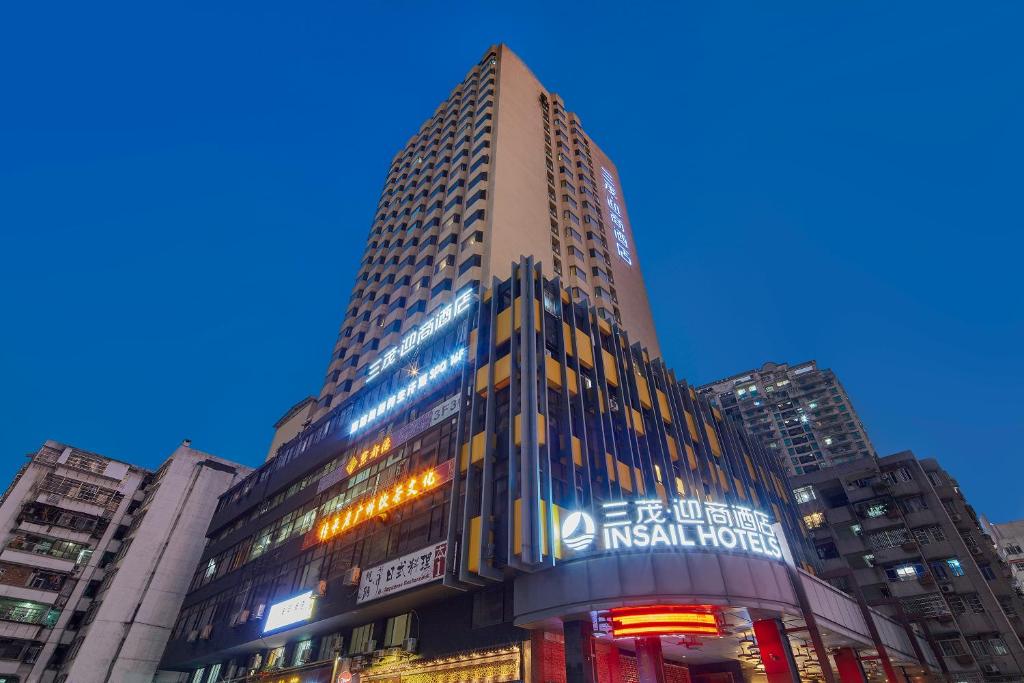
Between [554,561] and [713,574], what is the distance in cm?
573

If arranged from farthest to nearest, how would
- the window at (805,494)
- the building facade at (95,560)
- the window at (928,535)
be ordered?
the window at (805,494)
the window at (928,535)
the building facade at (95,560)

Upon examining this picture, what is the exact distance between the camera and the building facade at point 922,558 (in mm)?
43219

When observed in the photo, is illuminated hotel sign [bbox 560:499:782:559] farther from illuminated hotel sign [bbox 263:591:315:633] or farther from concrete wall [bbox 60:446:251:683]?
concrete wall [bbox 60:446:251:683]

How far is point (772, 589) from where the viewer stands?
63.8 feet

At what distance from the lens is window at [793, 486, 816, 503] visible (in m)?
57.1

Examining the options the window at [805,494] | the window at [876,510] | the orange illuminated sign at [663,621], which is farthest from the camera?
the window at [805,494]

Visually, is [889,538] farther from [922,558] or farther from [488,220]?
[488,220]

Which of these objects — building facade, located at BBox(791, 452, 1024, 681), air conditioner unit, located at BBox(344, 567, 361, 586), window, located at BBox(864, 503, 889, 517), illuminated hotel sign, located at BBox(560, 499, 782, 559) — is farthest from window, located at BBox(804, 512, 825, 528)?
air conditioner unit, located at BBox(344, 567, 361, 586)

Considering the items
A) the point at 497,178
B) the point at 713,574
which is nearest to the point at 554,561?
the point at 713,574

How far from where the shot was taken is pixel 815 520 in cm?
5581

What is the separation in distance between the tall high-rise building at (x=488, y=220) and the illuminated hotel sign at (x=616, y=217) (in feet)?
0.89

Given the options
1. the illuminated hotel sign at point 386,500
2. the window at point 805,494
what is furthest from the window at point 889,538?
the illuminated hotel sign at point 386,500

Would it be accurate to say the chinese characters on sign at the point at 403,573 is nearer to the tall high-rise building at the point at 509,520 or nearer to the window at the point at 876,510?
the tall high-rise building at the point at 509,520

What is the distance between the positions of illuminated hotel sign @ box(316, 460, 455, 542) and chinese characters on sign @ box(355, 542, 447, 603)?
3.26 metres
